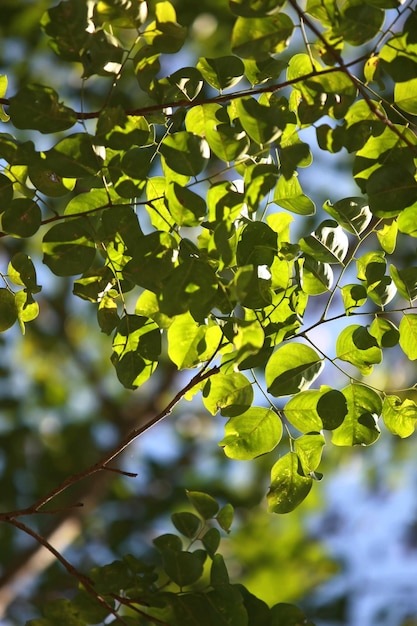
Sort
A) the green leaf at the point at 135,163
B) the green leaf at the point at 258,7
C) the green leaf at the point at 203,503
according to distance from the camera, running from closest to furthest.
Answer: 1. the green leaf at the point at 258,7
2. the green leaf at the point at 135,163
3. the green leaf at the point at 203,503

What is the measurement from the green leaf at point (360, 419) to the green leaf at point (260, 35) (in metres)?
0.39

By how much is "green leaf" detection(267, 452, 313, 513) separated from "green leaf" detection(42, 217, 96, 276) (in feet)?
1.07

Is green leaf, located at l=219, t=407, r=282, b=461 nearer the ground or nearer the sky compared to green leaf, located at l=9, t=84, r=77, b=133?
nearer the ground

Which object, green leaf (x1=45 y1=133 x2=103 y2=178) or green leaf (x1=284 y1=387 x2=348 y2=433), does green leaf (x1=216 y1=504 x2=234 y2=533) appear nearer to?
green leaf (x1=284 y1=387 x2=348 y2=433)

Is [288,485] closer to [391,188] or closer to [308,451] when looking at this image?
[308,451]

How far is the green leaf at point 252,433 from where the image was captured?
0.87 m

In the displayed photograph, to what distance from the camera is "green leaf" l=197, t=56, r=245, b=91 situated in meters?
0.87

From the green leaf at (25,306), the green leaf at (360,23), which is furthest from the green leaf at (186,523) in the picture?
the green leaf at (360,23)

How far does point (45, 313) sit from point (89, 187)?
320 cm

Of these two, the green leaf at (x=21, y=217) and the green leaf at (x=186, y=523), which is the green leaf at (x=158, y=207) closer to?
the green leaf at (x=21, y=217)

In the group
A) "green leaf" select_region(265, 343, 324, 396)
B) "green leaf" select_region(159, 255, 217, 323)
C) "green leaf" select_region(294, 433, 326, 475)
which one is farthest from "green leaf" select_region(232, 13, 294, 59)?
"green leaf" select_region(294, 433, 326, 475)

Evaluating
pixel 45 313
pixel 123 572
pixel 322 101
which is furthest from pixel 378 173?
pixel 45 313

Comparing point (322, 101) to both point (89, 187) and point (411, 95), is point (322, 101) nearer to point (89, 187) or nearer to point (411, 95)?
point (411, 95)

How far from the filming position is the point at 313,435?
86cm
